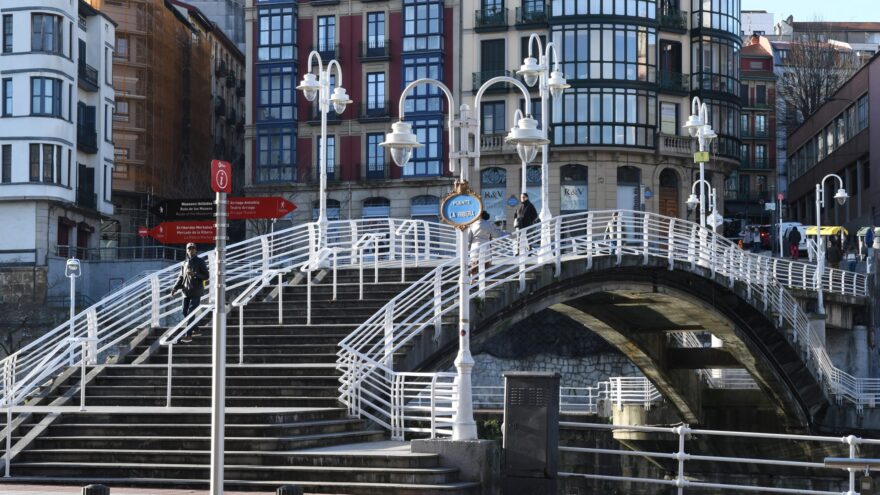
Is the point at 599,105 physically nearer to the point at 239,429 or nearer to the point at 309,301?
the point at 309,301

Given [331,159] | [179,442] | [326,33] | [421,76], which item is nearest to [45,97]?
[331,159]

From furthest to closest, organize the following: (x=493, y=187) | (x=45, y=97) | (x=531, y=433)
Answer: (x=493, y=187)
(x=45, y=97)
(x=531, y=433)

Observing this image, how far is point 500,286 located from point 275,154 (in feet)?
152

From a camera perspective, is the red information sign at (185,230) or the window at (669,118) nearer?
the red information sign at (185,230)

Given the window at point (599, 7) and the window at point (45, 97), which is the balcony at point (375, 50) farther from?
the window at point (45, 97)

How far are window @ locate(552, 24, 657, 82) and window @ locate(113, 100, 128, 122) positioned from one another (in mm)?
22774

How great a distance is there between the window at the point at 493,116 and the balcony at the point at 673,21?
28.8ft

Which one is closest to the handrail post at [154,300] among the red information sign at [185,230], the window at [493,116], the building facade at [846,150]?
the red information sign at [185,230]

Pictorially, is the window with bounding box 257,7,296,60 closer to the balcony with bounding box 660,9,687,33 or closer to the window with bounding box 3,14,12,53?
the window with bounding box 3,14,12,53

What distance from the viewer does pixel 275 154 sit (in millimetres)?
76125

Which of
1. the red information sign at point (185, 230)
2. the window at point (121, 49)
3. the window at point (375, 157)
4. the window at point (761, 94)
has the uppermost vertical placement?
the window at point (761, 94)

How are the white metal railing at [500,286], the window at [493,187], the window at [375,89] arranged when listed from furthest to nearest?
the window at [375,89], the window at [493,187], the white metal railing at [500,286]

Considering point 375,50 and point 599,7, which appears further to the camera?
point 375,50

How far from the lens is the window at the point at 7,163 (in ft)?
224
